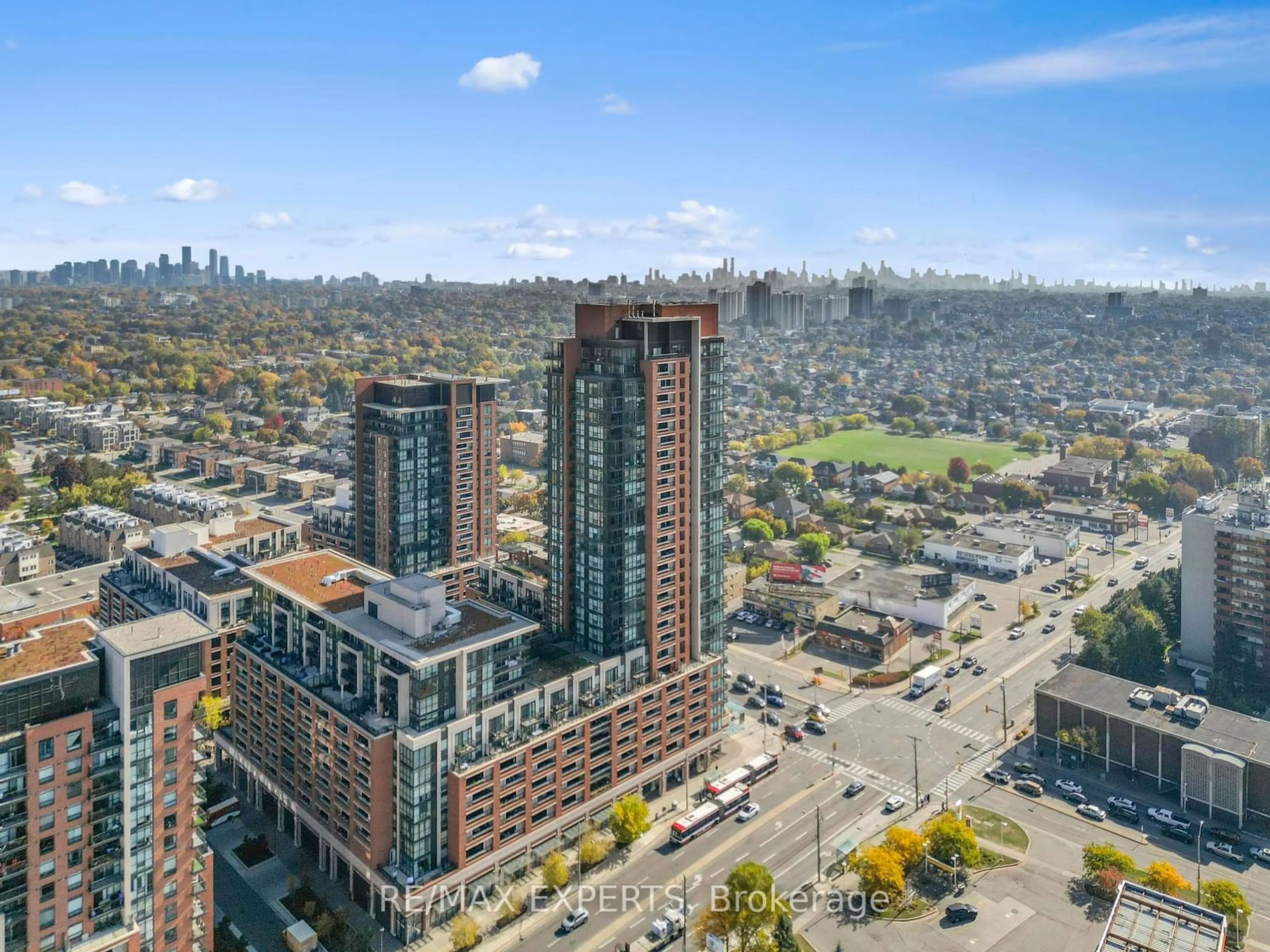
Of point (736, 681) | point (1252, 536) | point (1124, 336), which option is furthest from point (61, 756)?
point (1124, 336)

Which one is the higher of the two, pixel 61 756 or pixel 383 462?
pixel 383 462

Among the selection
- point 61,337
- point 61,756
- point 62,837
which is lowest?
point 62,837

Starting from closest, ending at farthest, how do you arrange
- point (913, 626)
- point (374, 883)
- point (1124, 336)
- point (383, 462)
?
point (374, 883) → point (383, 462) → point (913, 626) → point (1124, 336)

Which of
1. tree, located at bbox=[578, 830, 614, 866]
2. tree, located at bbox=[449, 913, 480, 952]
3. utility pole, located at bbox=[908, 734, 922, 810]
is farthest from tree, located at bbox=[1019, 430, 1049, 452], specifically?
tree, located at bbox=[449, 913, 480, 952]

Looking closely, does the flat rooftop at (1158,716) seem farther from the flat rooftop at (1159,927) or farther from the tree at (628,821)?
the tree at (628,821)

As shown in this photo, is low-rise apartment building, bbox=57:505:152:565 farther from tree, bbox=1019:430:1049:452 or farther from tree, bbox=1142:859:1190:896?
tree, bbox=1019:430:1049:452

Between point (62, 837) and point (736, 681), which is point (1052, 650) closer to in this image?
point (736, 681)

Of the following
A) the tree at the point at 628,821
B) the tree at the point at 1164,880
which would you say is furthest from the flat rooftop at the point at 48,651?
the tree at the point at 1164,880
